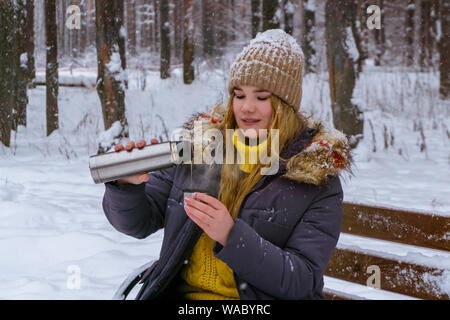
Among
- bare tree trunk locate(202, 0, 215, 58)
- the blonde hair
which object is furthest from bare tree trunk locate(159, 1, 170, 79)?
the blonde hair

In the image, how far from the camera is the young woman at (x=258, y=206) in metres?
1.82

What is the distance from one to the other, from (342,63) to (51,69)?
6.98 metres

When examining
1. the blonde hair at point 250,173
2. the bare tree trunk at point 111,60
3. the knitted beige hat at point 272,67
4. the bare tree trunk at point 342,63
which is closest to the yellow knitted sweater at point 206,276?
the blonde hair at point 250,173

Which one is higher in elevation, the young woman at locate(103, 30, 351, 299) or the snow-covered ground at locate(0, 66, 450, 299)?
the young woman at locate(103, 30, 351, 299)

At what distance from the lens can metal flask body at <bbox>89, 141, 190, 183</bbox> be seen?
179 cm

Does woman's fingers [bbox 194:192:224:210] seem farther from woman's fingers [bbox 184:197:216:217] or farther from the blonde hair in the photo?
the blonde hair

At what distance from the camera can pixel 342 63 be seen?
8.20 m

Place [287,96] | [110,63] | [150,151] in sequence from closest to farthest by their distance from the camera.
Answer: [150,151], [287,96], [110,63]

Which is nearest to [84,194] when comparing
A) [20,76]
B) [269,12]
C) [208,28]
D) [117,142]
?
[117,142]

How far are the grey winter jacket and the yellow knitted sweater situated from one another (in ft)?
0.19

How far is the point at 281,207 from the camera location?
6.57 feet

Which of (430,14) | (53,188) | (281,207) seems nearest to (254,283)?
(281,207)

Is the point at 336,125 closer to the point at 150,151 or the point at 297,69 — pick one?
the point at 297,69
